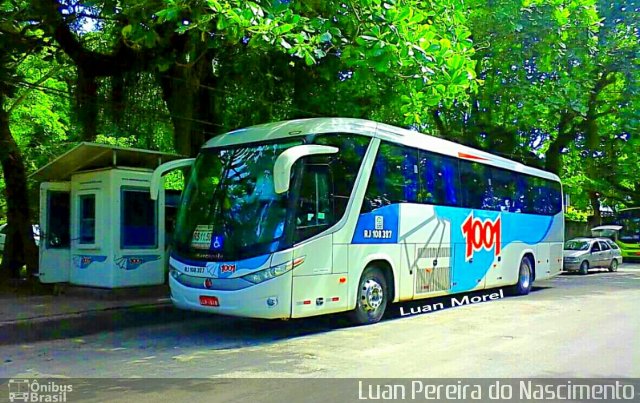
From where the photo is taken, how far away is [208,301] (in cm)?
950

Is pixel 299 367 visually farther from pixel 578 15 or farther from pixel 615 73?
pixel 615 73

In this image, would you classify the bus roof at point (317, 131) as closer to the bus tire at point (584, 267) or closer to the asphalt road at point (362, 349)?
the asphalt road at point (362, 349)

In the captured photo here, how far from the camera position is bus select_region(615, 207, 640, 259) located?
36438mm

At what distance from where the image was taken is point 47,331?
10.2 metres

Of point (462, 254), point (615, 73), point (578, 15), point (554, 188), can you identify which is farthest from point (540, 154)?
point (462, 254)

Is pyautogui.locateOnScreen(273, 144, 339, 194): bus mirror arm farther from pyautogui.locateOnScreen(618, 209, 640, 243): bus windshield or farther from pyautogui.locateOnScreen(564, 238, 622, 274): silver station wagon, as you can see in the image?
pyautogui.locateOnScreen(618, 209, 640, 243): bus windshield

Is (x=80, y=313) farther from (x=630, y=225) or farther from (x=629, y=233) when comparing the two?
(x=629, y=233)

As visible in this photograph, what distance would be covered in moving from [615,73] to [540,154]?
830 cm

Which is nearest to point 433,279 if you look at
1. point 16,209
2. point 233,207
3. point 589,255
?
point 233,207

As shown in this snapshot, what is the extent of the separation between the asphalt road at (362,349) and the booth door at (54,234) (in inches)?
149

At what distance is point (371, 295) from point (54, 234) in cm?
716

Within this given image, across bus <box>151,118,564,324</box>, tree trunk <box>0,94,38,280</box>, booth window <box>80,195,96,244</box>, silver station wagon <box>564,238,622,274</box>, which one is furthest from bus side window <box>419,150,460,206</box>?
silver station wagon <box>564,238,622,274</box>

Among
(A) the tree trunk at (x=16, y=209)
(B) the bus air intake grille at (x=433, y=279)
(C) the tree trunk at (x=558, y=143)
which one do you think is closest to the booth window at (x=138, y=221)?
(A) the tree trunk at (x=16, y=209)

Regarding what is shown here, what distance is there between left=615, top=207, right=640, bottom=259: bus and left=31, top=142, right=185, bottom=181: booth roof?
31071 millimetres
